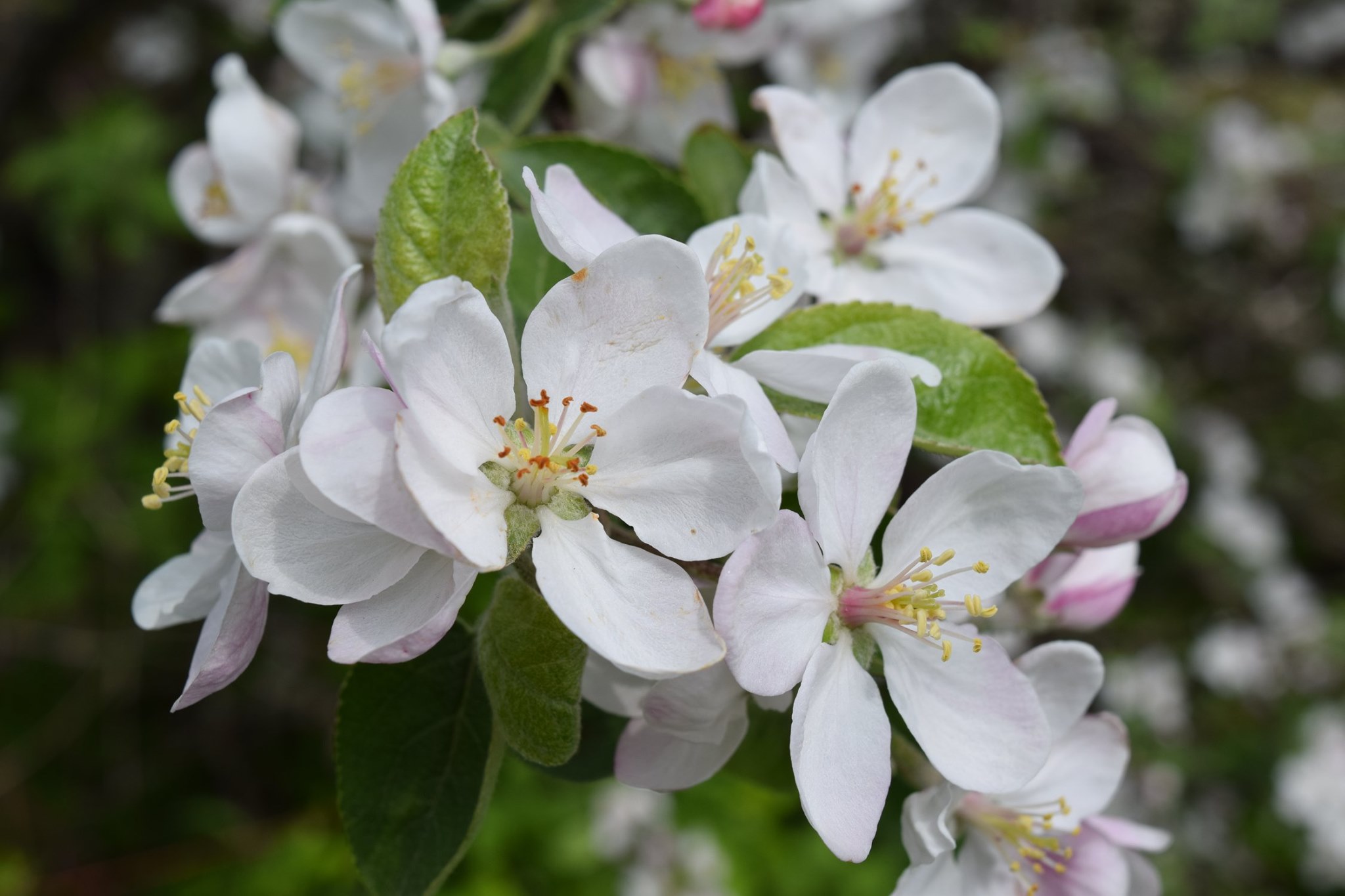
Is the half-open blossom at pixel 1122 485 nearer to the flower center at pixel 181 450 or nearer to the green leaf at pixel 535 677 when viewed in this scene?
the green leaf at pixel 535 677

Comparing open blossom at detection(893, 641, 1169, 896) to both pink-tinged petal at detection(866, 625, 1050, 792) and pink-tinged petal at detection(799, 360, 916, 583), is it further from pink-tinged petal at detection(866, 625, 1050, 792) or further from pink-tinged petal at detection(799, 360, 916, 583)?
pink-tinged petal at detection(799, 360, 916, 583)

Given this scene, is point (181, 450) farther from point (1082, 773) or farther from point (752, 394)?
point (1082, 773)

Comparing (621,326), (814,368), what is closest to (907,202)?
(814,368)

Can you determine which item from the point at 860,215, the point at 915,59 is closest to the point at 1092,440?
the point at 860,215

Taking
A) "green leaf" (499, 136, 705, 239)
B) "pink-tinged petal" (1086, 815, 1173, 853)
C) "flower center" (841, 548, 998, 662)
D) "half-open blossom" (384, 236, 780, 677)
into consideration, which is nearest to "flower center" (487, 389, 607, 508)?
"half-open blossom" (384, 236, 780, 677)

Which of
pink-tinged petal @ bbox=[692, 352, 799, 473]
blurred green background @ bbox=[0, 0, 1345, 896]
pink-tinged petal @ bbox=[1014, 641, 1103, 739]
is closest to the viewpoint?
pink-tinged petal @ bbox=[692, 352, 799, 473]

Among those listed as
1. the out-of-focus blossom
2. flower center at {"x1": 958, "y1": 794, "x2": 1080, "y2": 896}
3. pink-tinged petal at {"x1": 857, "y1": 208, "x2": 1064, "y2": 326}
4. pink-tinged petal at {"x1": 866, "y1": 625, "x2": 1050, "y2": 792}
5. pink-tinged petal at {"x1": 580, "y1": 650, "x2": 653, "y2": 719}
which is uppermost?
pink-tinged petal at {"x1": 857, "y1": 208, "x2": 1064, "y2": 326}

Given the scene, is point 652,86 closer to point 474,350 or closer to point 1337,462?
point 474,350
